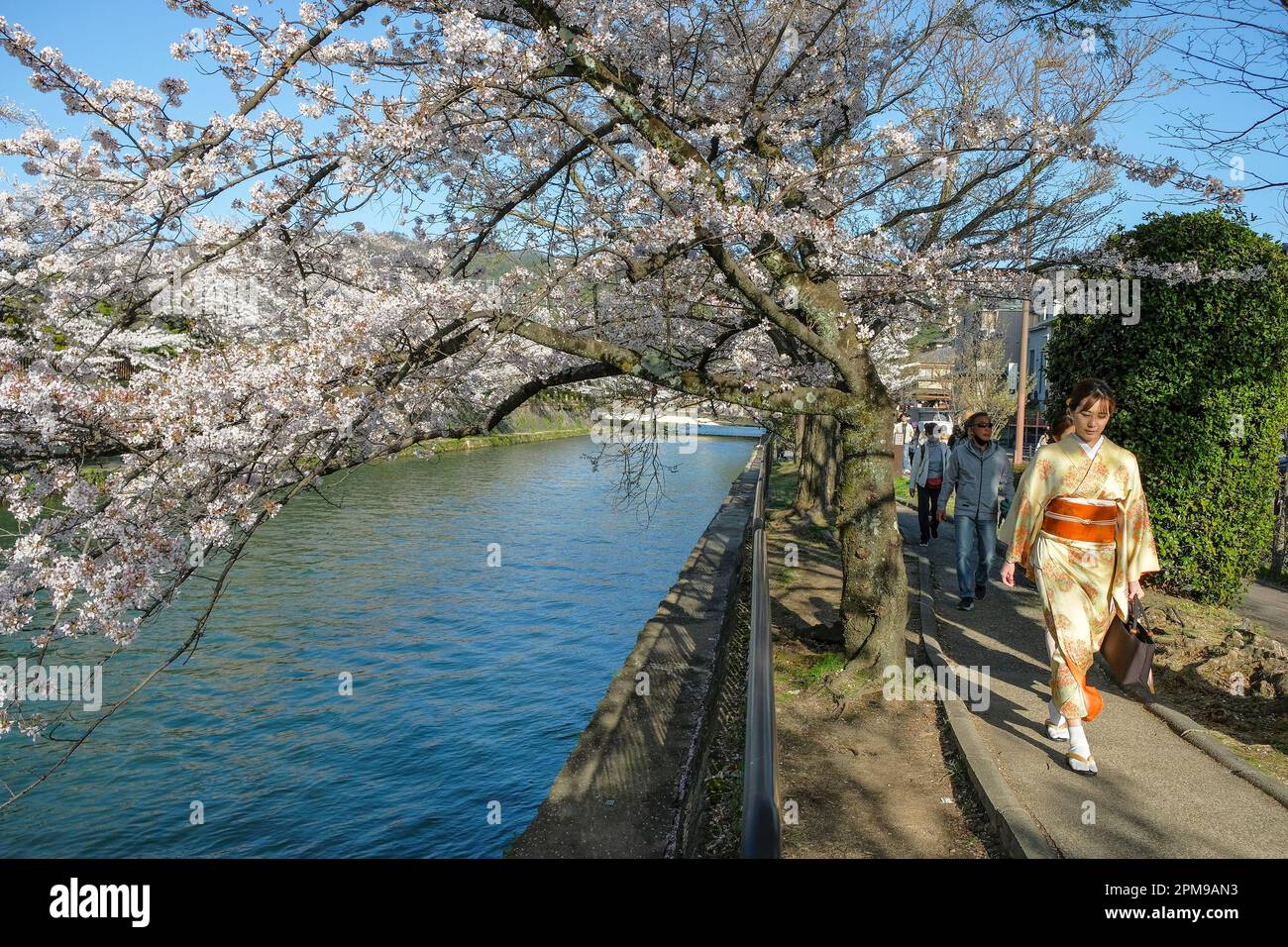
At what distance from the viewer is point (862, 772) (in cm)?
525

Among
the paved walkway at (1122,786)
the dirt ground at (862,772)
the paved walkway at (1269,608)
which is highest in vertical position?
the paved walkway at (1122,786)

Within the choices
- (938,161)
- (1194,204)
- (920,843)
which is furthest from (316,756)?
(1194,204)

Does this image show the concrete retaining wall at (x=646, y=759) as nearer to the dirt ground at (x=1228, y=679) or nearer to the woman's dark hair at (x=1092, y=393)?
the woman's dark hair at (x=1092, y=393)

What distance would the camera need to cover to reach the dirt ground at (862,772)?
14.4 ft

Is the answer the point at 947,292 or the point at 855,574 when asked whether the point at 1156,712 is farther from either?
the point at 947,292

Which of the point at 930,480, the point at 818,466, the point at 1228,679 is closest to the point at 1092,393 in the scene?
the point at 1228,679

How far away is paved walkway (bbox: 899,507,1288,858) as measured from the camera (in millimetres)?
4184

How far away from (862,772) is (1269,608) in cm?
710

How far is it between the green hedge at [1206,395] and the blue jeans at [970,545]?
5.20 feet

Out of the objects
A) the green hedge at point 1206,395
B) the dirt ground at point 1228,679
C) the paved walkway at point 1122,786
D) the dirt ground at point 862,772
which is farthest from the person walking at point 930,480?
the paved walkway at point 1122,786

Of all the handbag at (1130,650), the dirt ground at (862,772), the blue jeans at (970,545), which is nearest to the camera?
the dirt ground at (862,772)

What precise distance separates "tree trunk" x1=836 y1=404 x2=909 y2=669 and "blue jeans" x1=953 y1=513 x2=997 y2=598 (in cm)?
268

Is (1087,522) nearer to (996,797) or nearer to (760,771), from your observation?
(996,797)

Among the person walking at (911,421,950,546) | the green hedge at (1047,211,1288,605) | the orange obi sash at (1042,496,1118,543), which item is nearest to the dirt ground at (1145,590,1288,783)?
the green hedge at (1047,211,1288,605)
